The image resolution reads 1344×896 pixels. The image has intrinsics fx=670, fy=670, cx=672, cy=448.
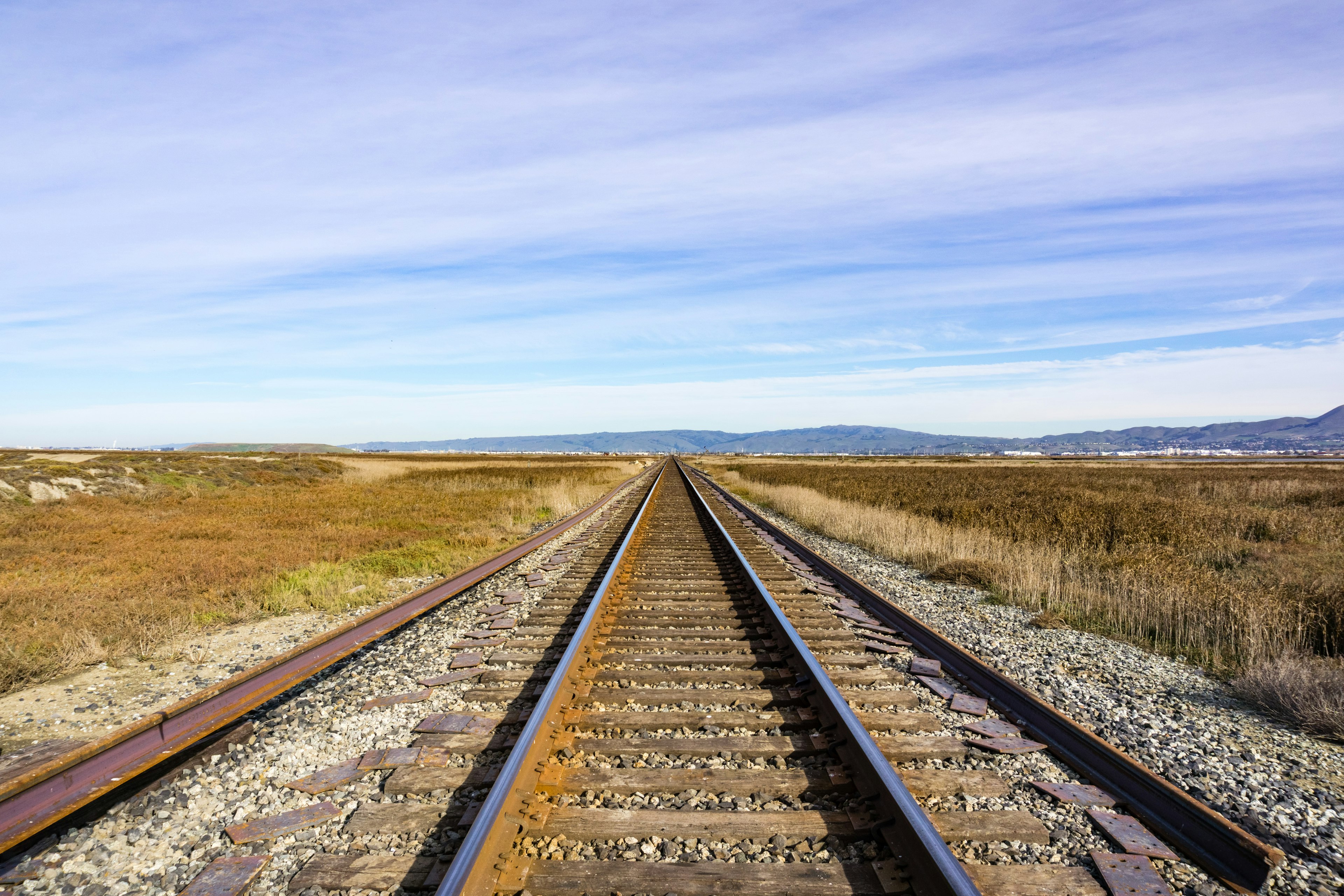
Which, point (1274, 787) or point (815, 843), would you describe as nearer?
point (815, 843)

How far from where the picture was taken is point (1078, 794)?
3.49 m

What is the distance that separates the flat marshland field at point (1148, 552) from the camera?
6836 millimetres

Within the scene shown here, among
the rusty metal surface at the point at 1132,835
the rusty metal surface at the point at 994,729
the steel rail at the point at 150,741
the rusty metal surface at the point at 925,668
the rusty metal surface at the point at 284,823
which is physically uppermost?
the steel rail at the point at 150,741

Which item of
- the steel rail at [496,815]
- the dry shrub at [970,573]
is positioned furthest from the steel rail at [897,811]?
the dry shrub at [970,573]

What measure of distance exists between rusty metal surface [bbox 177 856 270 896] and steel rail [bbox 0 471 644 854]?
76 centimetres

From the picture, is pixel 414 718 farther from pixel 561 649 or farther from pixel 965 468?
→ pixel 965 468

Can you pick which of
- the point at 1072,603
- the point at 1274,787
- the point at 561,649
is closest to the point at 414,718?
the point at 561,649

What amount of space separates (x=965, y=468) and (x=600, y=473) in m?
28.8

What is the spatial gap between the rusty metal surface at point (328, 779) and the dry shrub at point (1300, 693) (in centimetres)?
618

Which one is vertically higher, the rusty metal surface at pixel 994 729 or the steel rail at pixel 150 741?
the steel rail at pixel 150 741

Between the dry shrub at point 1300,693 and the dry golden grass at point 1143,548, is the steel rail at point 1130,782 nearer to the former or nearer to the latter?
the dry shrub at point 1300,693

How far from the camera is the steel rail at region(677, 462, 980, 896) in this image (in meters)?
2.53

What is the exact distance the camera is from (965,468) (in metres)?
52.9

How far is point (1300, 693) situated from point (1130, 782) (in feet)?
8.39
